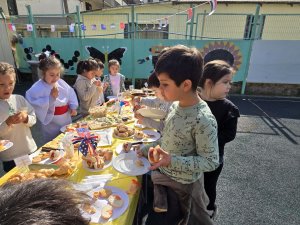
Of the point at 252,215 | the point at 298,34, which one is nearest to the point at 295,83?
the point at 298,34

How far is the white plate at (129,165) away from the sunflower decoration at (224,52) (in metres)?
6.26

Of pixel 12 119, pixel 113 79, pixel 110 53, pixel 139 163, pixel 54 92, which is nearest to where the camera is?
pixel 139 163

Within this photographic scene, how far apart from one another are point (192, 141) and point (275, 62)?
753cm

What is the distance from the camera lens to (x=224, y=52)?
7086 mm

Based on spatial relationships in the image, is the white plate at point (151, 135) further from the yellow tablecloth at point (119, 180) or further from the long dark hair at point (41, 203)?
the long dark hair at point (41, 203)

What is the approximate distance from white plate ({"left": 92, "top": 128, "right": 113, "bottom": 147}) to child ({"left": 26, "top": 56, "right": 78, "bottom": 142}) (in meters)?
0.68

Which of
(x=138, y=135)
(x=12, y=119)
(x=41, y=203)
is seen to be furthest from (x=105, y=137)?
(x=41, y=203)

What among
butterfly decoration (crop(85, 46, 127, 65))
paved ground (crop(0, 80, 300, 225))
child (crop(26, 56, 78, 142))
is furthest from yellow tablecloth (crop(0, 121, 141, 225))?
butterfly decoration (crop(85, 46, 127, 65))

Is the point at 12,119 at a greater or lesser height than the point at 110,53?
lesser

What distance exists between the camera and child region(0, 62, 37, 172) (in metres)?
1.90

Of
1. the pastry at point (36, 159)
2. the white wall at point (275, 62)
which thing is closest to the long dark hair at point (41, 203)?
the pastry at point (36, 159)

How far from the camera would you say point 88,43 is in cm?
759

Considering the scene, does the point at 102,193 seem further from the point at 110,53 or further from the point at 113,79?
the point at 110,53

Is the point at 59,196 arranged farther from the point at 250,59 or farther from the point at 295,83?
the point at 295,83
